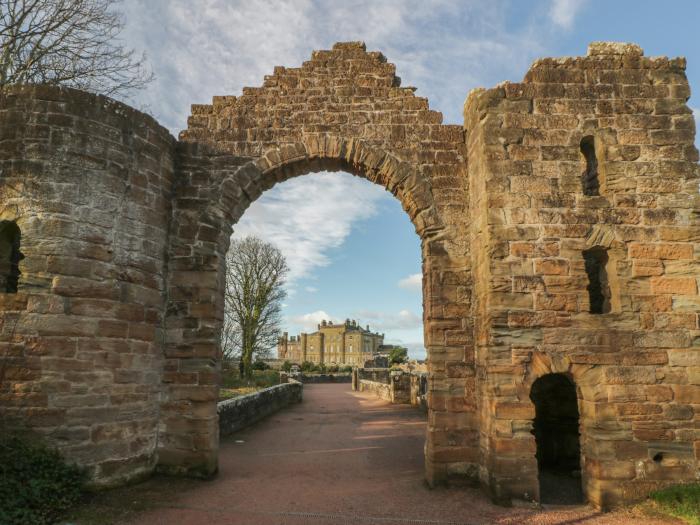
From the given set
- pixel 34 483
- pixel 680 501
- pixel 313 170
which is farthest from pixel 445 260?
pixel 34 483

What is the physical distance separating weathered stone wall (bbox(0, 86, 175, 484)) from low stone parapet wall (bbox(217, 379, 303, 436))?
411cm

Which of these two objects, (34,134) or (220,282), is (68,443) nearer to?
(220,282)

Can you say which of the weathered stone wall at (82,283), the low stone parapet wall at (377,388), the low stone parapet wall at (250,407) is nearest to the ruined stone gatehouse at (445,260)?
the weathered stone wall at (82,283)

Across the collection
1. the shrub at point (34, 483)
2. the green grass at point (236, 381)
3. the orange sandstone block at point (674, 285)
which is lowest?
the green grass at point (236, 381)

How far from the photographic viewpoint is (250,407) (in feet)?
43.1

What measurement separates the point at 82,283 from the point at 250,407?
25.9 feet

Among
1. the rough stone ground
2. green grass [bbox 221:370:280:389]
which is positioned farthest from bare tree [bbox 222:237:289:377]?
the rough stone ground

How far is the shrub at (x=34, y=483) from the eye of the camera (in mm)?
4980

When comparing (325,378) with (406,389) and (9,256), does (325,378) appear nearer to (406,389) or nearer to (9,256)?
(406,389)

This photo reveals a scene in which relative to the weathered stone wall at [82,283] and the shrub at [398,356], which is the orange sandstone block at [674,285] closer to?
the weathered stone wall at [82,283]

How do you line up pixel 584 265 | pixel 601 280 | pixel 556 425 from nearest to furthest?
1. pixel 584 265
2. pixel 601 280
3. pixel 556 425

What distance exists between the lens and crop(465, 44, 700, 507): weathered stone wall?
601cm

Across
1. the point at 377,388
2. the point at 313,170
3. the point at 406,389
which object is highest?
the point at 313,170

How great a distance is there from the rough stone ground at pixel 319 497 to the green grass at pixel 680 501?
7.9 inches
